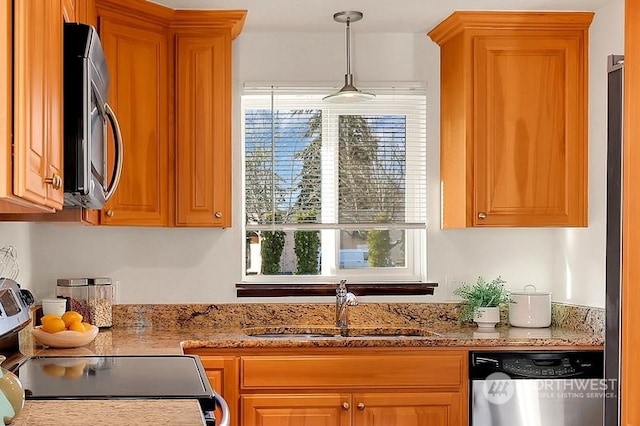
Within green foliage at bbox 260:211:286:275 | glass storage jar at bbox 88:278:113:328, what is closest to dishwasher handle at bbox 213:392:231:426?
glass storage jar at bbox 88:278:113:328

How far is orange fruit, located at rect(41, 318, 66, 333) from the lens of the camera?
10.3ft

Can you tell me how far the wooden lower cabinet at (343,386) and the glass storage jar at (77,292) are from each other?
2.02 feet

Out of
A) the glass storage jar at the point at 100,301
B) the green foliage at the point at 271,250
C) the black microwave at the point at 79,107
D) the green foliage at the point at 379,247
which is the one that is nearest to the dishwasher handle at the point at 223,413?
the black microwave at the point at 79,107

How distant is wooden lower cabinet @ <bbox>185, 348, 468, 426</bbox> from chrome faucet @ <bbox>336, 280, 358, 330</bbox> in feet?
1.50

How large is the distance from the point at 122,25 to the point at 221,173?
765 mm

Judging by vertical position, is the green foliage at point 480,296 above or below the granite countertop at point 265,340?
above

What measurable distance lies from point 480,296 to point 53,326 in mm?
1931

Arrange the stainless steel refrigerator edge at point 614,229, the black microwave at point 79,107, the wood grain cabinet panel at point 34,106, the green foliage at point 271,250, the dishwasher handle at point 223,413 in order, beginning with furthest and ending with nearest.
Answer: the green foliage at point 271,250 → the stainless steel refrigerator edge at point 614,229 → the dishwasher handle at point 223,413 → the black microwave at point 79,107 → the wood grain cabinet panel at point 34,106

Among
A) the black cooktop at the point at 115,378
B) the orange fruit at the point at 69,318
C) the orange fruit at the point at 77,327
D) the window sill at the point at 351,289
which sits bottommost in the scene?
the black cooktop at the point at 115,378

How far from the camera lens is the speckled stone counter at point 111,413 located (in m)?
1.90

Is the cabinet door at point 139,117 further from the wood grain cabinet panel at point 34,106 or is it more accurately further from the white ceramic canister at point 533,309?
the white ceramic canister at point 533,309

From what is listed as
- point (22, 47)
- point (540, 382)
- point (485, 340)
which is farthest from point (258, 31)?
point (22, 47)

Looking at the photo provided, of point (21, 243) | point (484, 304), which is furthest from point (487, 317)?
point (21, 243)

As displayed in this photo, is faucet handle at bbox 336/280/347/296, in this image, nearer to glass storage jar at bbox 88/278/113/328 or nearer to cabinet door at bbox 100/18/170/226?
cabinet door at bbox 100/18/170/226
